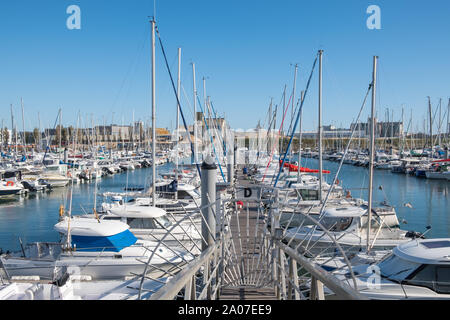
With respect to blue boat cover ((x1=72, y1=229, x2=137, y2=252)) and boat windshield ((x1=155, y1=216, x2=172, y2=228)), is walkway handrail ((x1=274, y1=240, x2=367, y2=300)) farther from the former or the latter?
boat windshield ((x1=155, y1=216, x2=172, y2=228))

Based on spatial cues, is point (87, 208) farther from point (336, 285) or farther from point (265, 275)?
point (336, 285)

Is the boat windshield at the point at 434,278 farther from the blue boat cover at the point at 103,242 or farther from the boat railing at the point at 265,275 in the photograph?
the blue boat cover at the point at 103,242

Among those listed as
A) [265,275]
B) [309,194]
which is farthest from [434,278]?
[309,194]

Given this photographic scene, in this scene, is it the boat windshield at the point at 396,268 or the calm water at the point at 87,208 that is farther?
the calm water at the point at 87,208

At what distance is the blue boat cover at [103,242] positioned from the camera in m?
14.3

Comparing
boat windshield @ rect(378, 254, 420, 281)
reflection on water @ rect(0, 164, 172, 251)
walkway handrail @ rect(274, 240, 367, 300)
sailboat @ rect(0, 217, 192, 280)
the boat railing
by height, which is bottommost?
reflection on water @ rect(0, 164, 172, 251)

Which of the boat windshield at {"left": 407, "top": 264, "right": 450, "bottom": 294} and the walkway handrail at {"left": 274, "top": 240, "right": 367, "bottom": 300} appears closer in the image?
the walkway handrail at {"left": 274, "top": 240, "right": 367, "bottom": 300}

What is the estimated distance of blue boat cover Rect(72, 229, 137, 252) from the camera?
14332 mm

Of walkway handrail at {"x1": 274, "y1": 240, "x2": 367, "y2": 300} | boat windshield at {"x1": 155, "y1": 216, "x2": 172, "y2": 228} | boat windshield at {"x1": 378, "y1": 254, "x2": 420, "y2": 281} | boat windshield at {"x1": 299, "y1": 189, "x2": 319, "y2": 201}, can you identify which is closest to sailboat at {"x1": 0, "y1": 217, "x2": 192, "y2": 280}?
boat windshield at {"x1": 155, "y1": 216, "x2": 172, "y2": 228}

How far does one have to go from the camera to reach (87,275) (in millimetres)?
13781

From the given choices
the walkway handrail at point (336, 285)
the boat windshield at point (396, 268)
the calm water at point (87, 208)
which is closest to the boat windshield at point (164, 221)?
the calm water at point (87, 208)

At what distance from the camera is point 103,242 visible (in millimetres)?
14438

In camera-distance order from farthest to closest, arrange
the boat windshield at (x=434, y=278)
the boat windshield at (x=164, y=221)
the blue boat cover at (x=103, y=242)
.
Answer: the boat windshield at (x=164, y=221) < the blue boat cover at (x=103, y=242) < the boat windshield at (x=434, y=278)
